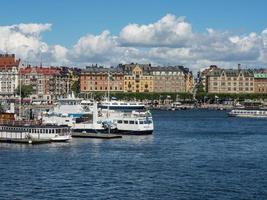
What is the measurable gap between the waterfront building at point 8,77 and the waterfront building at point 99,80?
17.7 m

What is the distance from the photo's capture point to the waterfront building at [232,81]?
188 m

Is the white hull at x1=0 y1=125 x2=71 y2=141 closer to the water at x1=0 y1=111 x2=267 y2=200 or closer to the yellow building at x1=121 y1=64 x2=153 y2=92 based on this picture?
the water at x1=0 y1=111 x2=267 y2=200

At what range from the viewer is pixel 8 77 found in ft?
549

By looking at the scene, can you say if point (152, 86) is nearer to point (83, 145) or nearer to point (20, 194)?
point (83, 145)

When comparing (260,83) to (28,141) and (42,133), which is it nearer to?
(42,133)

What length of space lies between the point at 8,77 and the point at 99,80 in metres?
22.6

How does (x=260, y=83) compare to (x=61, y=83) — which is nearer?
(x=61, y=83)

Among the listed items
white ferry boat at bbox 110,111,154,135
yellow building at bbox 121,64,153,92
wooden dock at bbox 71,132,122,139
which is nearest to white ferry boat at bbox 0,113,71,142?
wooden dock at bbox 71,132,122,139

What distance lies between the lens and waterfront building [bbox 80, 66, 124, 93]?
578 feet

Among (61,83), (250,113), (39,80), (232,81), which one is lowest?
(250,113)

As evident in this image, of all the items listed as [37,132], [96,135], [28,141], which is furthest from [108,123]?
[28,141]

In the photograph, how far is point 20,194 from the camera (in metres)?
33.0

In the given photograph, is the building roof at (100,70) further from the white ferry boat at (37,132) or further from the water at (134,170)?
the white ferry boat at (37,132)

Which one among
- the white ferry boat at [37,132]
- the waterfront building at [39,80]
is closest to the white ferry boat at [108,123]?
the white ferry boat at [37,132]
